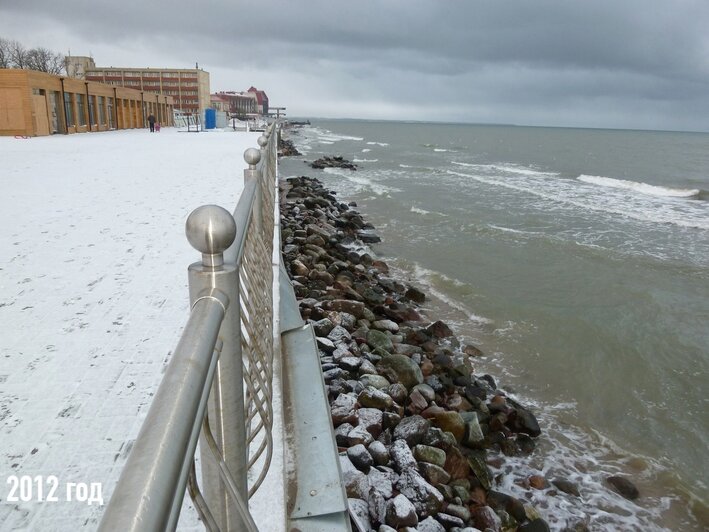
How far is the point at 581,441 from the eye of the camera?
6.10 m

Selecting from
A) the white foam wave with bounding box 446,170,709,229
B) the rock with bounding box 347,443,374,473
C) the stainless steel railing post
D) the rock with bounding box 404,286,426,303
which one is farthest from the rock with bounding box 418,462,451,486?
the white foam wave with bounding box 446,170,709,229

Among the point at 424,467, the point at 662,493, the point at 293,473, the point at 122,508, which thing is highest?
the point at 122,508

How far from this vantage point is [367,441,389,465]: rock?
4.43 m

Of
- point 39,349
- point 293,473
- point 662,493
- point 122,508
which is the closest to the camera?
point 122,508

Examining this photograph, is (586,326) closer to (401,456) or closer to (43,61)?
(401,456)

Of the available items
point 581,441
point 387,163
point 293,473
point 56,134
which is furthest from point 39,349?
point 387,163

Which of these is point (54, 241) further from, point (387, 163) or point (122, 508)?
point (387, 163)

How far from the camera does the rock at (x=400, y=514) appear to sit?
379 cm

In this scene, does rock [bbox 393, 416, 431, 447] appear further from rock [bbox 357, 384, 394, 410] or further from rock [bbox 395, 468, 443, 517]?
rock [bbox 395, 468, 443, 517]

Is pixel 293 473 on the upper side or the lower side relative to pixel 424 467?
upper

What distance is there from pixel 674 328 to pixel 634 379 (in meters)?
2.81

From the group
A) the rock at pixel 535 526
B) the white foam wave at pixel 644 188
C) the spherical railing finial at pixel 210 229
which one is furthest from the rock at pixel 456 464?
the white foam wave at pixel 644 188

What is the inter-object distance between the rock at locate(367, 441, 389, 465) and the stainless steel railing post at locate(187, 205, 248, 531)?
9.56 feet

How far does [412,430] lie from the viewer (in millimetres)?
4973
